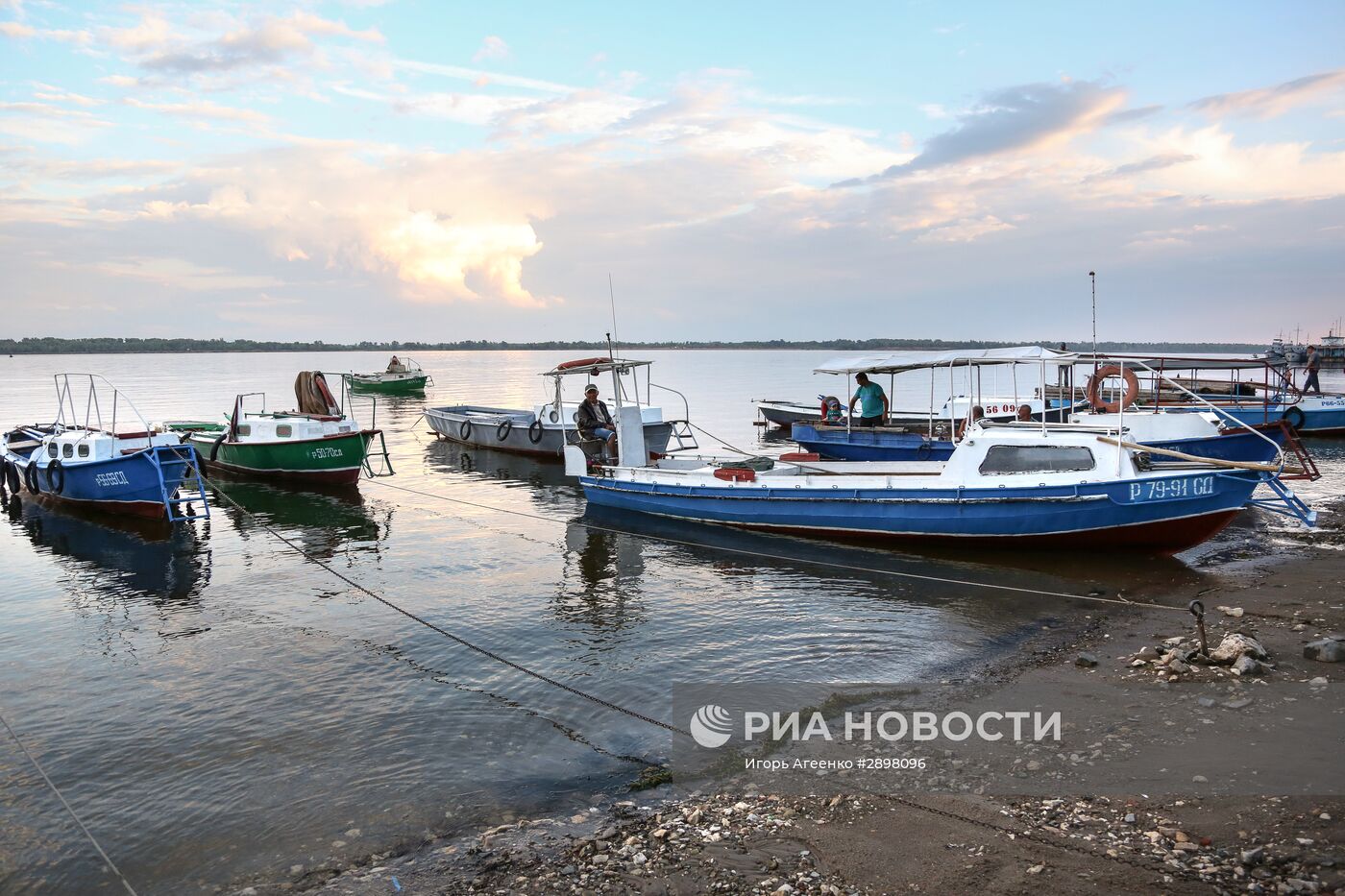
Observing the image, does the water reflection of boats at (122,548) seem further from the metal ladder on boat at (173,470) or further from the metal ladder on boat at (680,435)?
the metal ladder on boat at (680,435)

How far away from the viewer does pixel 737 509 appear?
17375 mm

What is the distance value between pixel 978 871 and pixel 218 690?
8352 millimetres

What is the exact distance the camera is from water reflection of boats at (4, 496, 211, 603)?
1476 centimetres

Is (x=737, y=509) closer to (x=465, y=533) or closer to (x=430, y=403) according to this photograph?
(x=465, y=533)

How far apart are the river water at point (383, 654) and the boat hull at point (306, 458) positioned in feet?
14.1

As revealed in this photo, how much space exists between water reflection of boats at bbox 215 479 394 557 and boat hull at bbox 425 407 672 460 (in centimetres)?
774

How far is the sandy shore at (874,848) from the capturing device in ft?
16.1

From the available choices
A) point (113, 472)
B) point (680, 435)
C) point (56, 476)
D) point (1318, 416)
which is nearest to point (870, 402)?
point (680, 435)

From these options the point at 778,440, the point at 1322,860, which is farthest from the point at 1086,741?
the point at 778,440

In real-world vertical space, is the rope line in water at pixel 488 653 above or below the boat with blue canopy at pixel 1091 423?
below

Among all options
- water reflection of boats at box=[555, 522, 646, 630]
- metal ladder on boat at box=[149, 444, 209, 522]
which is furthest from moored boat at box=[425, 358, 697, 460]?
metal ladder on boat at box=[149, 444, 209, 522]

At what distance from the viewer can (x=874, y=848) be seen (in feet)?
17.8

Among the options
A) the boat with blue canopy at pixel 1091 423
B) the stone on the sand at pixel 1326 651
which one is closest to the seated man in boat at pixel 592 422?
the boat with blue canopy at pixel 1091 423

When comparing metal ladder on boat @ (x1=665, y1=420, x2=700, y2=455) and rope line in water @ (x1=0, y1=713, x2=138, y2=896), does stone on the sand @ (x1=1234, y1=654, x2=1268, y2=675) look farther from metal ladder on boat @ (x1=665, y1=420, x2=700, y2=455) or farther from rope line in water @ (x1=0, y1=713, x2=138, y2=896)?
metal ladder on boat @ (x1=665, y1=420, x2=700, y2=455)
